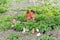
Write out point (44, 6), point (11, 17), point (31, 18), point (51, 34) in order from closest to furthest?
1. point (51, 34)
2. point (31, 18)
3. point (11, 17)
4. point (44, 6)

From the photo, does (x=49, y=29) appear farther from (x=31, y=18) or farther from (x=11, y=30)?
(x=11, y=30)

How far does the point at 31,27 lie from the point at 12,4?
64.8 inches

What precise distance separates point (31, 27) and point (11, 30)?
47 centimetres

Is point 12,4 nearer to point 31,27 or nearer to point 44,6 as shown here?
point 44,6

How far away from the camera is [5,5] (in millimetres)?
6117

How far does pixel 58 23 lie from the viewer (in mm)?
4863

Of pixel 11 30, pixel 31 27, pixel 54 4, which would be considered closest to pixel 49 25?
pixel 31 27

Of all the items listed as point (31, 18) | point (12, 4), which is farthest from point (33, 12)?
point (12, 4)

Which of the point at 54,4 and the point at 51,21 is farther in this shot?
the point at 54,4

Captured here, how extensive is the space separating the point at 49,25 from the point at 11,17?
1.06 metres

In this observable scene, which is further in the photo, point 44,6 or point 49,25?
point 44,6


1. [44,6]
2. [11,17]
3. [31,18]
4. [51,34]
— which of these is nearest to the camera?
[51,34]

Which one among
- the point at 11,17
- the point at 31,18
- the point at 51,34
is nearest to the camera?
the point at 51,34

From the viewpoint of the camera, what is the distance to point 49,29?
15.5ft
